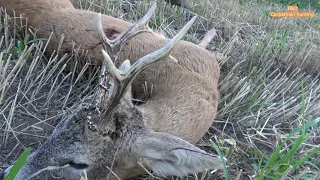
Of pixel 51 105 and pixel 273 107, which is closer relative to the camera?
pixel 51 105

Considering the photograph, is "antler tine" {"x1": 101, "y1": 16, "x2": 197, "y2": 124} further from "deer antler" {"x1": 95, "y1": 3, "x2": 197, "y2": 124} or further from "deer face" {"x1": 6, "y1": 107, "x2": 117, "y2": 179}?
"deer face" {"x1": 6, "y1": 107, "x2": 117, "y2": 179}

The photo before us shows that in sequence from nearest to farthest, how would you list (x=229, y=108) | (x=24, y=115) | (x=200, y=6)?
(x=24, y=115), (x=229, y=108), (x=200, y=6)

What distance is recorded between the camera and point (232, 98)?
14.1 ft

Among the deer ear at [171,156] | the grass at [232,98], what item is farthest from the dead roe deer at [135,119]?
the grass at [232,98]

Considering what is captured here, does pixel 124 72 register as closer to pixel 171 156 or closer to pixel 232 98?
pixel 171 156

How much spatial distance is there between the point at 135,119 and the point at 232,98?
166 cm

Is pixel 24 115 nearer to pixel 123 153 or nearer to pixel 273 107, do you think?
pixel 123 153

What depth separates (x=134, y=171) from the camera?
2.98m

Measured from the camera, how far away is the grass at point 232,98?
3.25 metres

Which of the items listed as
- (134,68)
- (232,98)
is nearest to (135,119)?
(134,68)

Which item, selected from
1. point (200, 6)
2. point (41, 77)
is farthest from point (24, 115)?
point (200, 6)

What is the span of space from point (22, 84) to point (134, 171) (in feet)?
4.59

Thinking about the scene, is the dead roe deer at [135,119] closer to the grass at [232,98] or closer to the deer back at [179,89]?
the deer back at [179,89]

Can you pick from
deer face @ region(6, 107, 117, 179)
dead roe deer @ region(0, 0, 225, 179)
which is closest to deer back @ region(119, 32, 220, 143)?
dead roe deer @ region(0, 0, 225, 179)
